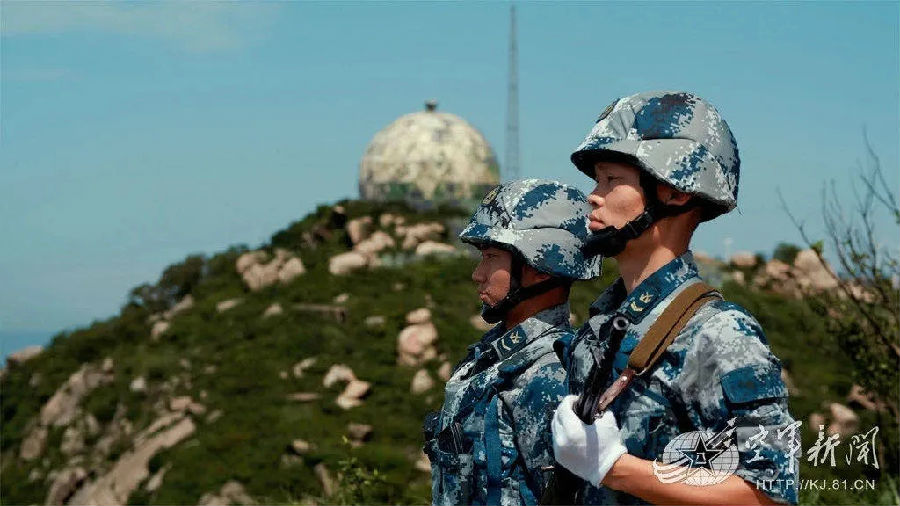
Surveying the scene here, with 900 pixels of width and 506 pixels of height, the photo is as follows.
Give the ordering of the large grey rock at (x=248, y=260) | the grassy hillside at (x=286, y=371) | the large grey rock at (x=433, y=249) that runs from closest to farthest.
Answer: the grassy hillside at (x=286, y=371) < the large grey rock at (x=433, y=249) < the large grey rock at (x=248, y=260)

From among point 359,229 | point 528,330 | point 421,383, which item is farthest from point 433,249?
point 528,330

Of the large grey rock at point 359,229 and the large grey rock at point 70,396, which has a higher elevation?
the large grey rock at point 359,229

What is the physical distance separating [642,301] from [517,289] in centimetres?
132

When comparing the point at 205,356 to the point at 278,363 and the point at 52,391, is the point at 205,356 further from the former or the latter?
the point at 52,391

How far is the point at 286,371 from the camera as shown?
62.4ft

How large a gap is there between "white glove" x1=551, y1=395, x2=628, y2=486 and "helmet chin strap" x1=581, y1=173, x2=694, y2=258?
0.64 m

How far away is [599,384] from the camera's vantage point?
426 centimetres

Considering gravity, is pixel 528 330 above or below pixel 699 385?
below

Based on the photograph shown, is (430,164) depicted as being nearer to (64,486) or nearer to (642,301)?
(64,486)

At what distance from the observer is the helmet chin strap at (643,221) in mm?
4484

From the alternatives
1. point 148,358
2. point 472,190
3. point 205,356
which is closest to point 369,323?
point 205,356

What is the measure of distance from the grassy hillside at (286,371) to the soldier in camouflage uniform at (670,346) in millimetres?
7389

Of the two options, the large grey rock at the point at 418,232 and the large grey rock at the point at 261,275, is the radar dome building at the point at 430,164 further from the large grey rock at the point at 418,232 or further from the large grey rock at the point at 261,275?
the large grey rock at the point at 261,275

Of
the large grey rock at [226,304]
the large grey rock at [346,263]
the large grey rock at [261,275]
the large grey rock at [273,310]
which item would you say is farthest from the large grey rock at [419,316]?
the large grey rock at [261,275]
